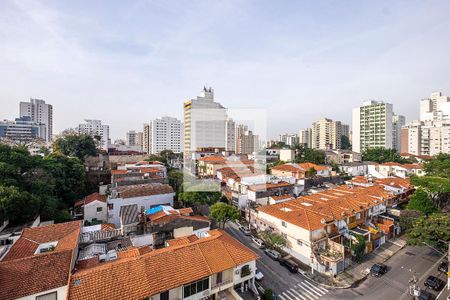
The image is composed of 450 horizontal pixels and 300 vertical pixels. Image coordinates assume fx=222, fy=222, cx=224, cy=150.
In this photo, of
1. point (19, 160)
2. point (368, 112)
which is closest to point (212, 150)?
point (19, 160)

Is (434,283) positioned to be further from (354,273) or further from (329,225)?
(329,225)

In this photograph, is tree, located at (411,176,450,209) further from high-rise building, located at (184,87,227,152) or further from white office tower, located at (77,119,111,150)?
white office tower, located at (77,119,111,150)

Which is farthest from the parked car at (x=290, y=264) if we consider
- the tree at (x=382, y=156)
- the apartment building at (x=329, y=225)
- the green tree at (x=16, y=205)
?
the tree at (x=382, y=156)

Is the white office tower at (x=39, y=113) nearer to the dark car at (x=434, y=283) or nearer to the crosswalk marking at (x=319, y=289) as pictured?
the crosswalk marking at (x=319, y=289)

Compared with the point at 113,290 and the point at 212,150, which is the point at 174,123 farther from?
the point at 113,290

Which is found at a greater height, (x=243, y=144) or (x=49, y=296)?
(x=243, y=144)

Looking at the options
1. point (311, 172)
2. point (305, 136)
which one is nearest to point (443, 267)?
point (311, 172)
